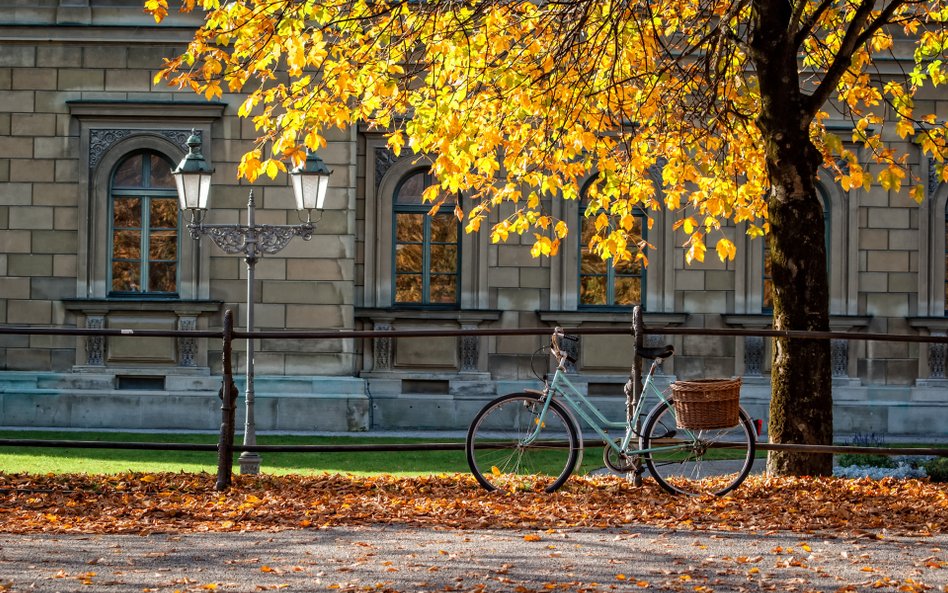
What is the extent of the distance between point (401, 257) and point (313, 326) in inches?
74.1

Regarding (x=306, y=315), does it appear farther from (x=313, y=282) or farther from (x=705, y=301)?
(x=705, y=301)

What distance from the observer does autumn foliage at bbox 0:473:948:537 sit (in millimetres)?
7695

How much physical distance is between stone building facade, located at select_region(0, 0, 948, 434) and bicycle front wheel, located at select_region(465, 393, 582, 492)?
9.85m

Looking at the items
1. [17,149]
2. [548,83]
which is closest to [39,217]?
[17,149]

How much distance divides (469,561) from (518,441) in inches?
101

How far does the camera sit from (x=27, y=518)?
8.09 meters

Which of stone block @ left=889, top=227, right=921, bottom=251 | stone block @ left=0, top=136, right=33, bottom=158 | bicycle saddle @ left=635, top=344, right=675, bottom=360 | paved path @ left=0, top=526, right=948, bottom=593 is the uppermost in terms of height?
stone block @ left=0, top=136, right=33, bottom=158

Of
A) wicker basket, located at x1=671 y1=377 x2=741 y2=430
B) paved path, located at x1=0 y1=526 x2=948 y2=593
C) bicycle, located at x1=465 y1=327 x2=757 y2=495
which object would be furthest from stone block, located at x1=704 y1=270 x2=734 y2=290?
paved path, located at x1=0 y1=526 x2=948 y2=593

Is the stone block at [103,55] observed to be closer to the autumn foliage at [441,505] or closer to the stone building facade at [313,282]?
the stone building facade at [313,282]

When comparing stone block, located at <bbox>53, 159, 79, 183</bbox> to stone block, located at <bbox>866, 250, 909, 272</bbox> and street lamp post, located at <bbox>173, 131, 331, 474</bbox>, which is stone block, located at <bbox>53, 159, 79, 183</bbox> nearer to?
street lamp post, located at <bbox>173, 131, 331, 474</bbox>

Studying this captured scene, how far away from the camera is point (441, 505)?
8.34m

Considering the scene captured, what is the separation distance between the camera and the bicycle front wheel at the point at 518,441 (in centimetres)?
873

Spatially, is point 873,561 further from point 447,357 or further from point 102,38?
point 102,38

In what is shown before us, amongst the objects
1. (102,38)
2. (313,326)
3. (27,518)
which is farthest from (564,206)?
(27,518)
